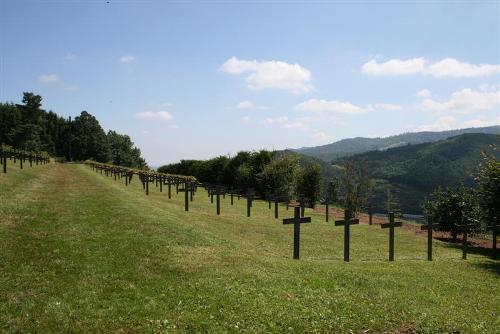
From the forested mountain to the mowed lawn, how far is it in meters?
114

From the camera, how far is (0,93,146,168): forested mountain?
12012cm

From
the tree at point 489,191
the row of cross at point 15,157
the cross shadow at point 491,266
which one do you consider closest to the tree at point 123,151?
the row of cross at point 15,157

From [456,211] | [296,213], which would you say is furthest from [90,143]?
[296,213]

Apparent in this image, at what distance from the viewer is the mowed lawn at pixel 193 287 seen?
9.43 meters

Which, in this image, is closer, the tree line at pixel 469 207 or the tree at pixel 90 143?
the tree line at pixel 469 207

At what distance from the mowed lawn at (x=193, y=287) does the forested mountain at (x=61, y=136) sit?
114 m

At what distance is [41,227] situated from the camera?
17328 mm

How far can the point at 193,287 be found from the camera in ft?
36.8

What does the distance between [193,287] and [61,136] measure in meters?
170

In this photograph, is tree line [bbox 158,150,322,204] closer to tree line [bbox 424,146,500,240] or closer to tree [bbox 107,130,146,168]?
tree line [bbox 424,146,500,240]

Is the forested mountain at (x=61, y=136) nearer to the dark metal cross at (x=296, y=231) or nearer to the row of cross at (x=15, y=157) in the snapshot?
the row of cross at (x=15, y=157)

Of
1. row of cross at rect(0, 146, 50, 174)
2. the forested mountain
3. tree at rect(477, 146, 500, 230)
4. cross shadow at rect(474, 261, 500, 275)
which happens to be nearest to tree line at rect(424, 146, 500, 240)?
tree at rect(477, 146, 500, 230)

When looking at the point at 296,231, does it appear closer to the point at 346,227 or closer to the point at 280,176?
the point at 346,227

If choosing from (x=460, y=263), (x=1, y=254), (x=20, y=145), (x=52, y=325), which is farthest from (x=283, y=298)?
(x=20, y=145)
